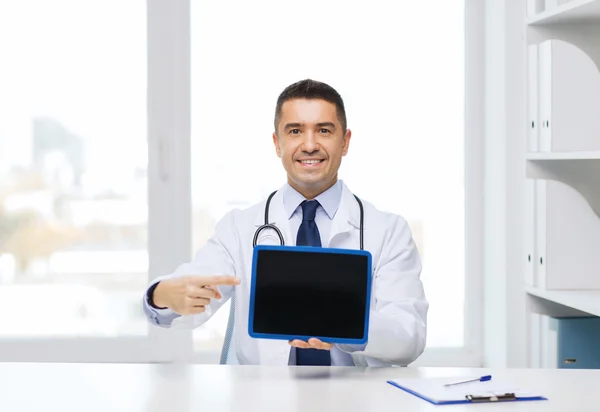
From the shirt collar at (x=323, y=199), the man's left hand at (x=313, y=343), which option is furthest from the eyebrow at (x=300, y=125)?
the man's left hand at (x=313, y=343)

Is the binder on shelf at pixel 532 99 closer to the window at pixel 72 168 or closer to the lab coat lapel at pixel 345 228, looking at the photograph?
the lab coat lapel at pixel 345 228

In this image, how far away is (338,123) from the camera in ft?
6.61

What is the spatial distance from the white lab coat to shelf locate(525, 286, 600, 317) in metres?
0.45

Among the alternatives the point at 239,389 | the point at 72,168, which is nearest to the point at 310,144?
the point at 239,389

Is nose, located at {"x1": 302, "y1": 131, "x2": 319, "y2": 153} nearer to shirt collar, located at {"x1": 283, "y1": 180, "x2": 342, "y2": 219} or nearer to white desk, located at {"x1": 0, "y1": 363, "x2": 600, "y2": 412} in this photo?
shirt collar, located at {"x1": 283, "y1": 180, "x2": 342, "y2": 219}

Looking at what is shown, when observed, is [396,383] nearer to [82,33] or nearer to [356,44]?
[356,44]

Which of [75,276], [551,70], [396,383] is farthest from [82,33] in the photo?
[396,383]

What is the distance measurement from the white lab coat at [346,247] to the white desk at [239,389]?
0.21m

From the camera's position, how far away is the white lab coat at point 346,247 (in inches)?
74.0

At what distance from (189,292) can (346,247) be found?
0.46 metres

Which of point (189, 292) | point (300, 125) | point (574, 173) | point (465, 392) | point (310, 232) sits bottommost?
point (465, 392)

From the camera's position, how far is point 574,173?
2.40 meters

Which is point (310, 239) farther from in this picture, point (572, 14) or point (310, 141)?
point (572, 14)

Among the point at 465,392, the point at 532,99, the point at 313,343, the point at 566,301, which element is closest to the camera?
the point at 465,392
